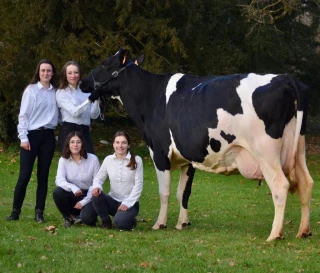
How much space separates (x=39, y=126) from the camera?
1052 centimetres

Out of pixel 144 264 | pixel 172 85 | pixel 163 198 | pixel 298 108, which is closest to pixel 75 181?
pixel 163 198

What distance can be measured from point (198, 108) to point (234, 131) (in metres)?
0.75

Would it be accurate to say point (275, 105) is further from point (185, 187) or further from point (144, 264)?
point (144, 264)

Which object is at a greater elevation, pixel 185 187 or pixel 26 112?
pixel 26 112

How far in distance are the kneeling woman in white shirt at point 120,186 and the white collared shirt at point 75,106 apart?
92 cm

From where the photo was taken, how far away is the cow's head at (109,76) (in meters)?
11.3

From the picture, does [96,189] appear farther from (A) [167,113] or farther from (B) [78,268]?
(B) [78,268]

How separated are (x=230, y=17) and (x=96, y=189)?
16619 mm

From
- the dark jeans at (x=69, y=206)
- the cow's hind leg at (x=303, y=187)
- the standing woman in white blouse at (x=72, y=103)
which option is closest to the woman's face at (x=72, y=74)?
the standing woman in white blouse at (x=72, y=103)

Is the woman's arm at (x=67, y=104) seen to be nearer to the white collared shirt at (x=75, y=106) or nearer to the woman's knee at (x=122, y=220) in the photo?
the white collared shirt at (x=75, y=106)

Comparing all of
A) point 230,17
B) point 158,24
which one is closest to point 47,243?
point 158,24

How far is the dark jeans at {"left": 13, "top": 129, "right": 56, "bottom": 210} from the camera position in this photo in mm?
10578

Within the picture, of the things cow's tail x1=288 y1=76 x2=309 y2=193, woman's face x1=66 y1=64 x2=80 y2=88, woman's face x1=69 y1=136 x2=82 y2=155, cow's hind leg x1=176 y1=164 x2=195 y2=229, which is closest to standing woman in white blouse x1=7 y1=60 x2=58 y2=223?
woman's face x1=66 y1=64 x2=80 y2=88

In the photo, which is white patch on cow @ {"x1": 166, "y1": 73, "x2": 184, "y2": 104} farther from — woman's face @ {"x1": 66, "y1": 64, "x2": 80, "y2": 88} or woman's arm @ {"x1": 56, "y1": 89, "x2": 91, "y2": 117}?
woman's face @ {"x1": 66, "y1": 64, "x2": 80, "y2": 88}
